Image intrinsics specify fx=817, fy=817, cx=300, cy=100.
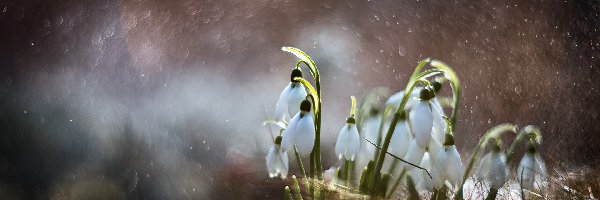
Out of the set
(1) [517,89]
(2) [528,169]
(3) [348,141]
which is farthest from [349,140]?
(1) [517,89]

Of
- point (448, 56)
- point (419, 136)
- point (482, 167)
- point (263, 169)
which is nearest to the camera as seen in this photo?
point (419, 136)

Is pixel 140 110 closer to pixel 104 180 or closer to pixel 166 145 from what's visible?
pixel 166 145

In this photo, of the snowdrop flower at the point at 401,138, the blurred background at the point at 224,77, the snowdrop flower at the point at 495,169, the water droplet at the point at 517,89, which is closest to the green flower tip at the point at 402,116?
the snowdrop flower at the point at 401,138

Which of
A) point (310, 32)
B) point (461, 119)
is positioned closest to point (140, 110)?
point (310, 32)

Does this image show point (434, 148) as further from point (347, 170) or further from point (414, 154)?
point (347, 170)

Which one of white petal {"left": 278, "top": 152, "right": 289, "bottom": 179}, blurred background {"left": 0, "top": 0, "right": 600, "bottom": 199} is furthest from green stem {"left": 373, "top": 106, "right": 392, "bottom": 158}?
blurred background {"left": 0, "top": 0, "right": 600, "bottom": 199}

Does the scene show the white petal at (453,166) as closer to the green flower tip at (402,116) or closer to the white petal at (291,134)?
the green flower tip at (402,116)

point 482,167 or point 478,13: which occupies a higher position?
point 478,13
